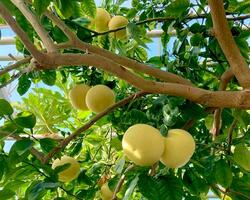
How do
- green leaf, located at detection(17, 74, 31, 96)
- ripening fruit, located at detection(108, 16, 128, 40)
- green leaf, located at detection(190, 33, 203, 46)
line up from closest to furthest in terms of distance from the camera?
green leaf, located at detection(190, 33, 203, 46) → green leaf, located at detection(17, 74, 31, 96) → ripening fruit, located at detection(108, 16, 128, 40)

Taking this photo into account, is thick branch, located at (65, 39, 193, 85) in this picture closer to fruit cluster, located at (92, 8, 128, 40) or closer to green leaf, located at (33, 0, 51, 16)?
green leaf, located at (33, 0, 51, 16)

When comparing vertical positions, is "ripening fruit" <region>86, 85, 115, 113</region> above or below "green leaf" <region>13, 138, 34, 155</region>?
below

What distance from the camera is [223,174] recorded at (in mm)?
1507

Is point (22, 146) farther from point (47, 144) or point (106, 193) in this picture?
point (106, 193)

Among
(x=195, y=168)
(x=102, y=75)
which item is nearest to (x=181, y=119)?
(x=195, y=168)

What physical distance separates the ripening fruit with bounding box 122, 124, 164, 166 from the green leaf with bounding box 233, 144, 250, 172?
0.30 metres

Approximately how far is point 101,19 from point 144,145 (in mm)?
983

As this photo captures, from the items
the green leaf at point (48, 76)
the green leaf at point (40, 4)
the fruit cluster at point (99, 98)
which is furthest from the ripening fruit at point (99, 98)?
the green leaf at point (40, 4)

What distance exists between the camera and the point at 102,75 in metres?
2.01

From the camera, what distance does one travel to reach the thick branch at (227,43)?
1338 millimetres

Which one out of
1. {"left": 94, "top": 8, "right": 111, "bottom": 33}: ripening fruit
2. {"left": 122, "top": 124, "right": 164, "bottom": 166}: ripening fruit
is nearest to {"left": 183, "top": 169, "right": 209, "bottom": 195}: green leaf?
{"left": 122, "top": 124, "right": 164, "bottom": 166}: ripening fruit

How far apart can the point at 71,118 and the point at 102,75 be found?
85 cm

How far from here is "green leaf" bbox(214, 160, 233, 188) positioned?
4.92 feet

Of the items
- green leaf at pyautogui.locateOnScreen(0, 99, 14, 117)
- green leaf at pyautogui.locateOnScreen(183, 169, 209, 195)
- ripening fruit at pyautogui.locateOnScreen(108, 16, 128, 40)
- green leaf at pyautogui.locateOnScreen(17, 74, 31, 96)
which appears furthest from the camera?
ripening fruit at pyautogui.locateOnScreen(108, 16, 128, 40)
